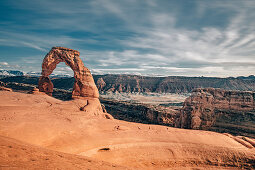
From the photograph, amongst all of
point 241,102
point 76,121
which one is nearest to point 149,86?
point 241,102

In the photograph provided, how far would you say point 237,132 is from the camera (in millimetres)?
23109

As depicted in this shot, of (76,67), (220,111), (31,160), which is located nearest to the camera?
(31,160)

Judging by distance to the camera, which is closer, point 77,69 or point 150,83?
point 77,69

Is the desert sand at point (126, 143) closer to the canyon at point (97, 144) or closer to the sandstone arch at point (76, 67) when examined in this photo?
the canyon at point (97, 144)

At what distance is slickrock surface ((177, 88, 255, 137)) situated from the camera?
23359 millimetres

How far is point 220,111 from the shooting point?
25.4 metres

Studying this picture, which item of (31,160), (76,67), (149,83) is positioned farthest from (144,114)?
(149,83)

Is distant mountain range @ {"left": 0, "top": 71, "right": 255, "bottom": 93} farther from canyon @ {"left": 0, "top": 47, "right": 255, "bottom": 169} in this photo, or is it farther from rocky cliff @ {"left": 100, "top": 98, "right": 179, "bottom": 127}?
canyon @ {"left": 0, "top": 47, "right": 255, "bottom": 169}

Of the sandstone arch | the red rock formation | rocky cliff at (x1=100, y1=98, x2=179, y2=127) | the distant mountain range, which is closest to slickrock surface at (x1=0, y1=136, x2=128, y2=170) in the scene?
the red rock formation

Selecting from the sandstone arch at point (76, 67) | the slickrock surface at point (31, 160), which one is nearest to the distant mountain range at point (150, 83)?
the sandstone arch at point (76, 67)

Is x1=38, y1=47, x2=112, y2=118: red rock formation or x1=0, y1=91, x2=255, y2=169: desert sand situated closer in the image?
x1=0, y1=91, x2=255, y2=169: desert sand

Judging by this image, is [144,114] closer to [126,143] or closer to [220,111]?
[220,111]

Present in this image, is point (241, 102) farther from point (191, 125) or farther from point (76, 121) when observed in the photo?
point (76, 121)

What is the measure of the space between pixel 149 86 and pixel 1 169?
12558cm
